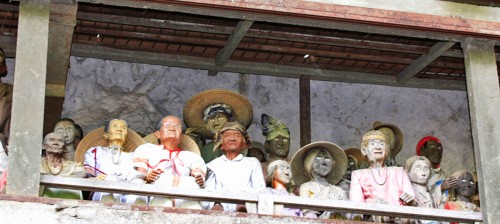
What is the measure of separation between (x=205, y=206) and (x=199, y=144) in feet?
5.95

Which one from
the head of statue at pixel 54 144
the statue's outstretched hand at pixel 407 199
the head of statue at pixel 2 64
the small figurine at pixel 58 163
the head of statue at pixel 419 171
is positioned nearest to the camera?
the small figurine at pixel 58 163

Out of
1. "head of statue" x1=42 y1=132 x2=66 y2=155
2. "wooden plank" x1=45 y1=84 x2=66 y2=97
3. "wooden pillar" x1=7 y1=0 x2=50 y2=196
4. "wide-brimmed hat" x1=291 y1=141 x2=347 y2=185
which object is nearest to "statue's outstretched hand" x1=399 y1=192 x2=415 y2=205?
"wide-brimmed hat" x1=291 y1=141 x2=347 y2=185

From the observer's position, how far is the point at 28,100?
10617 millimetres

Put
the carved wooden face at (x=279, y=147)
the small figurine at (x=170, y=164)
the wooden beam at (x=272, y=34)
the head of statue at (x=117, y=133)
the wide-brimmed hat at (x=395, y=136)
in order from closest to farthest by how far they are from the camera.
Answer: the small figurine at (x=170, y=164) < the head of statue at (x=117, y=133) < the wooden beam at (x=272, y=34) < the carved wooden face at (x=279, y=147) < the wide-brimmed hat at (x=395, y=136)

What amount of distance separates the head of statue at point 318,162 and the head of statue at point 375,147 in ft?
1.14

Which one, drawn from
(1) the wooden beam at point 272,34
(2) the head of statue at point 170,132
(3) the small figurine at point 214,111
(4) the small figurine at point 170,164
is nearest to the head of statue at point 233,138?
(4) the small figurine at point 170,164

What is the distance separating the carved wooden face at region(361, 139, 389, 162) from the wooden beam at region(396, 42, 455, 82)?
1.42 metres

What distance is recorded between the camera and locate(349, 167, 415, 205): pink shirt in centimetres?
1171

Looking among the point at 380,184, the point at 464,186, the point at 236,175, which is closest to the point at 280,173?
the point at 236,175

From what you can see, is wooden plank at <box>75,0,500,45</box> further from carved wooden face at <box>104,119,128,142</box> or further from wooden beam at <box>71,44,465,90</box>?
wooden beam at <box>71,44,465,90</box>

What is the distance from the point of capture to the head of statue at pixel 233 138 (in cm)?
1202

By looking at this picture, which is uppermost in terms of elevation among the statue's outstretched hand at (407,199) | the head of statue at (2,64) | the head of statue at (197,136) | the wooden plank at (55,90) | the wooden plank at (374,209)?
the head of statue at (2,64)

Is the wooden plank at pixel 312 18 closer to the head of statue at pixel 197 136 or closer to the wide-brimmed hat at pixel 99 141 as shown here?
the wide-brimmed hat at pixel 99 141

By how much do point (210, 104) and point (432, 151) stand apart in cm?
245
